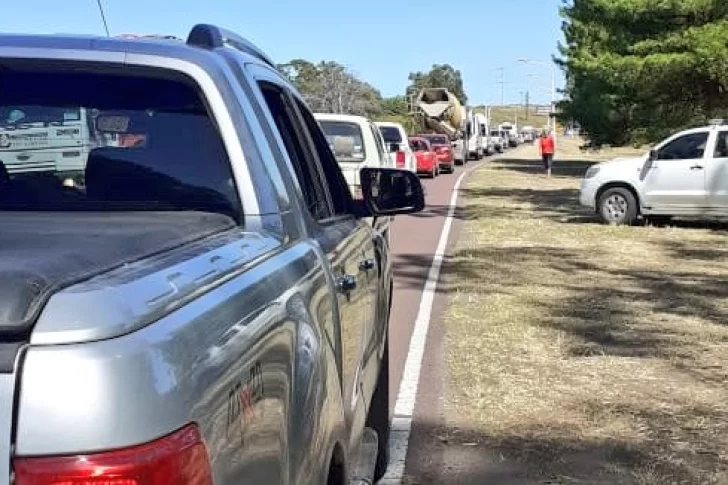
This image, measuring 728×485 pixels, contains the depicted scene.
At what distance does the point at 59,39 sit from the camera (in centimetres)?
353

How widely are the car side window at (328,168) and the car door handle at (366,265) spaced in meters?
0.27

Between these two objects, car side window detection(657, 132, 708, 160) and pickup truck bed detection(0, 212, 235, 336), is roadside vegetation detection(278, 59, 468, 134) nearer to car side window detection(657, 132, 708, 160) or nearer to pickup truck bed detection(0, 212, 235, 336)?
car side window detection(657, 132, 708, 160)

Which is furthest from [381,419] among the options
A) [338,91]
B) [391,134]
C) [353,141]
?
[338,91]

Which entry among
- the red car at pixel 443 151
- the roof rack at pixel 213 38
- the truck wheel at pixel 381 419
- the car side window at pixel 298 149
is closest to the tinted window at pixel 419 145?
the red car at pixel 443 151

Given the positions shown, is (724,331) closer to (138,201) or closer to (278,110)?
(278,110)

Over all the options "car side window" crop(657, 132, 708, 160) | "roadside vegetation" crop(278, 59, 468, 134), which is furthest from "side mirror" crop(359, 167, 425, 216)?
"roadside vegetation" crop(278, 59, 468, 134)

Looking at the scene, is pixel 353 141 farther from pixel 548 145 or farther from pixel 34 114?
pixel 548 145

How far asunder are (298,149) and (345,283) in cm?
90

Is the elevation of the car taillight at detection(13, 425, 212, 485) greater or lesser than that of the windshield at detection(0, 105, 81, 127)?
lesser

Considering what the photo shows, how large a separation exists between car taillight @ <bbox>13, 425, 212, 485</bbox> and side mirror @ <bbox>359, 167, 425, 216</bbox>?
124 inches

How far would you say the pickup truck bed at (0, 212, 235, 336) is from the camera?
1688mm

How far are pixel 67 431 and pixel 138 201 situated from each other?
5.60 ft

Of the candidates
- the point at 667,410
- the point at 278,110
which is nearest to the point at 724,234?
the point at 667,410

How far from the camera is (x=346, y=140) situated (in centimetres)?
1444
